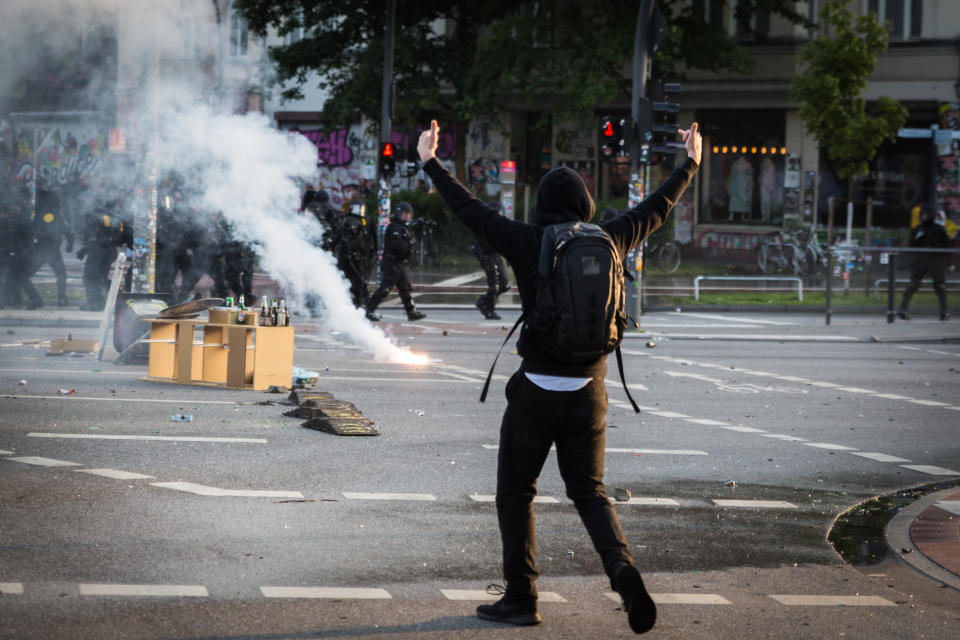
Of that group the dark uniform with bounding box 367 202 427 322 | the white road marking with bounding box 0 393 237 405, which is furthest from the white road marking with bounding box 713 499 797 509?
the dark uniform with bounding box 367 202 427 322

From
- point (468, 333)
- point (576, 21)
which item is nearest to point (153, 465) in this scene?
point (468, 333)

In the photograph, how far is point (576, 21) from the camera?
31.9 m

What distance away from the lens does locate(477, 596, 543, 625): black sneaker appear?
5066mm

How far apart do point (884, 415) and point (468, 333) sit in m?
7.97

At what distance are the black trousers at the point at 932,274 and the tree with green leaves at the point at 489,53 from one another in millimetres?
10721

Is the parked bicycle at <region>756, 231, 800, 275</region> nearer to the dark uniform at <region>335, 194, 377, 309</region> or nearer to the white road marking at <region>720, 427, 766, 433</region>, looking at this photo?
the dark uniform at <region>335, 194, 377, 309</region>

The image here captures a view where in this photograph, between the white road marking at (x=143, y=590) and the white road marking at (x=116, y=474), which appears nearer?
the white road marking at (x=143, y=590)

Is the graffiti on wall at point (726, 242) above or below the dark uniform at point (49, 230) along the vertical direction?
above

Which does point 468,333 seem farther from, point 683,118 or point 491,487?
point 683,118

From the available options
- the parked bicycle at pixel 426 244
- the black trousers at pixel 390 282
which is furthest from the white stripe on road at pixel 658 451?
the parked bicycle at pixel 426 244

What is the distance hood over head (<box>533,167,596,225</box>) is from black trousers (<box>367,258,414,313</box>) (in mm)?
13603

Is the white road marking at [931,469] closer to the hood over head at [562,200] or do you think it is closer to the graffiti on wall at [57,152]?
the hood over head at [562,200]

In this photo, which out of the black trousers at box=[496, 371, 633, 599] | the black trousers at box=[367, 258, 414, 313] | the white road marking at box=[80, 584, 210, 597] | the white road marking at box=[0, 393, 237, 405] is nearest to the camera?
the black trousers at box=[496, 371, 633, 599]

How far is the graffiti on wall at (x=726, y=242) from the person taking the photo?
34875 millimetres
